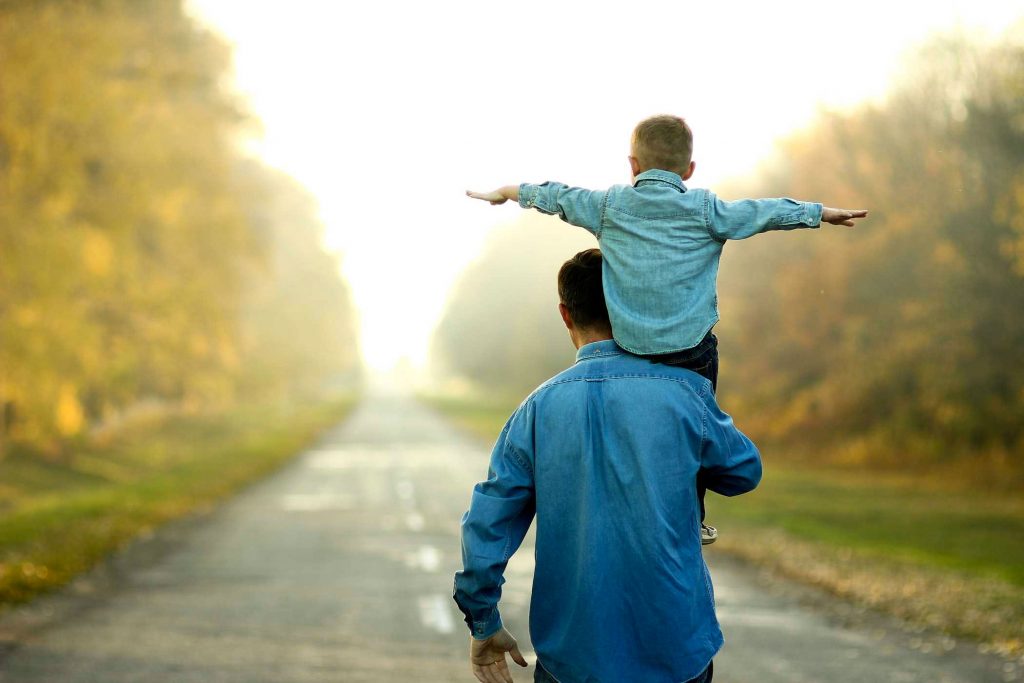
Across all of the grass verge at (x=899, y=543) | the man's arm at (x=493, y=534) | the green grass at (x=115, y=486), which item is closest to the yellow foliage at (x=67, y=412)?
the green grass at (x=115, y=486)

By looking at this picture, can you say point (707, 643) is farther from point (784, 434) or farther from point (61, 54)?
point (784, 434)

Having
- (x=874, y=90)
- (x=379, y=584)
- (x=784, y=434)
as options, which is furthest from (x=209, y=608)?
(x=784, y=434)

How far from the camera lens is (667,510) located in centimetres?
304

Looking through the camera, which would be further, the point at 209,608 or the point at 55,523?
the point at 55,523

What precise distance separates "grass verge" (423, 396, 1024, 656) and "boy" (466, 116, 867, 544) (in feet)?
20.7

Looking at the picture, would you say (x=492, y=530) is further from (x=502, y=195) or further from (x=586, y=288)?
(x=502, y=195)

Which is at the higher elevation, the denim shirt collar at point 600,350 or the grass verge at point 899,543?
the denim shirt collar at point 600,350

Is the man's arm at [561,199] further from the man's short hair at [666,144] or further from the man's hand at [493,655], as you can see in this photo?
the man's hand at [493,655]

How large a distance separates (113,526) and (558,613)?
13.6 metres

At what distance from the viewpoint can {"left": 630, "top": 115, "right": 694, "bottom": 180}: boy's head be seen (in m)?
3.17

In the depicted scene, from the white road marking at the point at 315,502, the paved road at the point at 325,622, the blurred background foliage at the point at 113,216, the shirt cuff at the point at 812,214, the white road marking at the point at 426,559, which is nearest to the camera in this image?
the shirt cuff at the point at 812,214

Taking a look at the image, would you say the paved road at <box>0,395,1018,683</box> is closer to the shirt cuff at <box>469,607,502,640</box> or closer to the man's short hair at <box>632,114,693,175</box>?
the shirt cuff at <box>469,607,502,640</box>

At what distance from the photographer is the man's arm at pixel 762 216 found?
9.96 ft

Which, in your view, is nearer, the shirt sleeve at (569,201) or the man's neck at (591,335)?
the shirt sleeve at (569,201)
